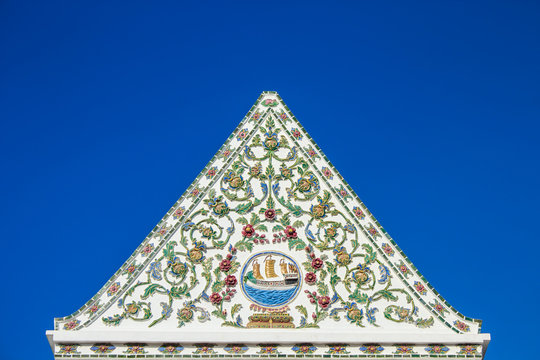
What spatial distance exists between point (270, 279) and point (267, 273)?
95mm

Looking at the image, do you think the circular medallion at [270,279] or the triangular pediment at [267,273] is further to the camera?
the circular medallion at [270,279]

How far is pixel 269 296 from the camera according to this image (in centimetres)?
888

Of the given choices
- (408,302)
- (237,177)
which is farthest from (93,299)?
(408,302)

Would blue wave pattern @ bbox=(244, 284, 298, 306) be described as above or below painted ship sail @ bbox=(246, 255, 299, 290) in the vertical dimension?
below

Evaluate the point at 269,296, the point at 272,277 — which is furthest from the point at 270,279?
the point at 269,296

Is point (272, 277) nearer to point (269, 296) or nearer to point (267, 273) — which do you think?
point (267, 273)

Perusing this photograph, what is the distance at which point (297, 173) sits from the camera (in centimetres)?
962

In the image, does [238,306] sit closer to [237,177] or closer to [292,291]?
[292,291]

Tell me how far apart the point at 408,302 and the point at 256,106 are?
3.61m

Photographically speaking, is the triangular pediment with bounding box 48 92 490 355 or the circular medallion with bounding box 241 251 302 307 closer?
the triangular pediment with bounding box 48 92 490 355

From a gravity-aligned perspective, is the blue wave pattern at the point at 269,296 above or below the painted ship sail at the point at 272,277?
below

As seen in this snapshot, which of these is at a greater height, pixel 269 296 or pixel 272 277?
pixel 272 277

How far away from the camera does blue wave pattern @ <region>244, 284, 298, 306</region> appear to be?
29.1ft

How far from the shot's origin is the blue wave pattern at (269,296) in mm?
8859
